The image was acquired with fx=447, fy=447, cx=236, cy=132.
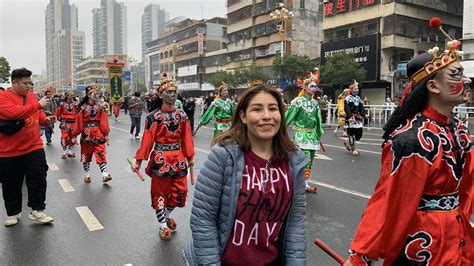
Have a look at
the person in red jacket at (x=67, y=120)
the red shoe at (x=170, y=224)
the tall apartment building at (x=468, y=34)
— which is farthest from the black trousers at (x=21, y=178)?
the tall apartment building at (x=468, y=34)

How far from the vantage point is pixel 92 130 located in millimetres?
9195

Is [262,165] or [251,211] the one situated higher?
[262,165]

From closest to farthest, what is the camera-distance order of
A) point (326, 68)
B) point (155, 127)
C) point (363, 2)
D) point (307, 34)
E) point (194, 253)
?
point (194, 253), point (155, 127), point (326, 68), point (363, 2), point (307, 34)

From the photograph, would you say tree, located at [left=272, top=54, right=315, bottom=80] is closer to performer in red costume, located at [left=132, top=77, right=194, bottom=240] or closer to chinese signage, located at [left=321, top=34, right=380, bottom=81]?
chinese signage, located at [left=321, top=34, right=380, bottom=81]

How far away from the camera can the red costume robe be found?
909 centimetres

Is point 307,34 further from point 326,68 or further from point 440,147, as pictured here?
point 440,147

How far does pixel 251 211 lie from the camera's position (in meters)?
2.53

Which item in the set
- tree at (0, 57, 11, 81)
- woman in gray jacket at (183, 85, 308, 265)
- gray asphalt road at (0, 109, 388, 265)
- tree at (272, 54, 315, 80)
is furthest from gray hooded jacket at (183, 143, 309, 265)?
tree at (0, 57, 11, 81)

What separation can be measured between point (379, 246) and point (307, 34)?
55.6m

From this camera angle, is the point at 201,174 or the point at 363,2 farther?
the point at 363,2

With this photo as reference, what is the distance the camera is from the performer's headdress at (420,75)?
8.49ft

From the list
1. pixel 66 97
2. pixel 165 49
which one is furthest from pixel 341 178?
pixel 165 49

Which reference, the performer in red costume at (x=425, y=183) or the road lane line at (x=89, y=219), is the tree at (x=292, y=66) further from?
the performer in red costume at (x=425, y=183)

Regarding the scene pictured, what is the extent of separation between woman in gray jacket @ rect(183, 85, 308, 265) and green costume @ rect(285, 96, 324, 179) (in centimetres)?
523
